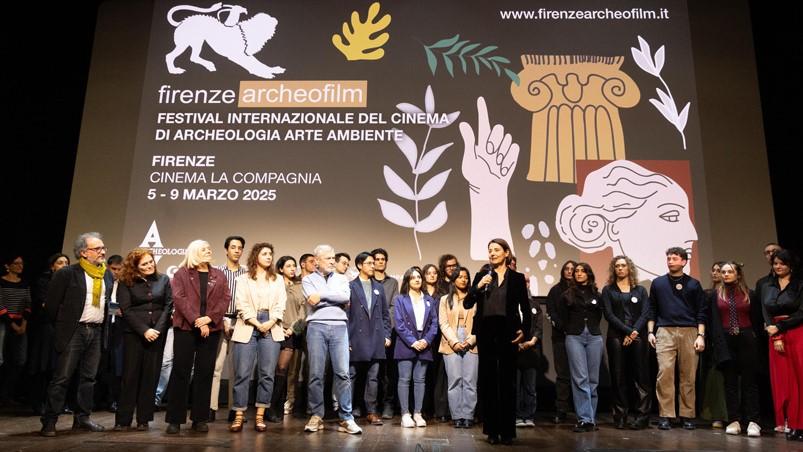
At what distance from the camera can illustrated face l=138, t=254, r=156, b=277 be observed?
4176 millimetres

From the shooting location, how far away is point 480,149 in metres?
6.21

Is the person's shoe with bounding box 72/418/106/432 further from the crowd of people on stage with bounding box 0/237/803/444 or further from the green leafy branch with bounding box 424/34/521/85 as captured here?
the green leafy branch with bounding box 424/34/521/85

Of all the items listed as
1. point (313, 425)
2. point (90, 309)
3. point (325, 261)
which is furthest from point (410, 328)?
point (90, 309)

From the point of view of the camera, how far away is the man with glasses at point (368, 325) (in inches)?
191

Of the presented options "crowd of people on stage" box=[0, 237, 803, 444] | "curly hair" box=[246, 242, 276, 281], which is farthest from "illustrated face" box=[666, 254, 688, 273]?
"curly hair" box=[246, 242, 276, 281]

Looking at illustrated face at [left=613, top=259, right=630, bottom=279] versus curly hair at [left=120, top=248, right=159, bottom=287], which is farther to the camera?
illustrated face at [left=613, top=259, right=630, bottom=279]

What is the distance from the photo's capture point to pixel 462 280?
4.79 m

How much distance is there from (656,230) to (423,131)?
2515mm

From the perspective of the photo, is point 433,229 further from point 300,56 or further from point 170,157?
point 170,157

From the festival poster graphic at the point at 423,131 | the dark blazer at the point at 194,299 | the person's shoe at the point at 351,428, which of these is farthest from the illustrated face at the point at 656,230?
the dark blazer at the point at 194,299

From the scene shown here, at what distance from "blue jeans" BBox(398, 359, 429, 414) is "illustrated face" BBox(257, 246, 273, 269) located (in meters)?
1.35

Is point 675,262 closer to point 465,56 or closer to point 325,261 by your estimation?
point 325,261

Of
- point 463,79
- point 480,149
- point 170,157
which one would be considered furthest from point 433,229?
point 170,157

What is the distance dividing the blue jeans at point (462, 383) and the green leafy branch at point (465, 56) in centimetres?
316
